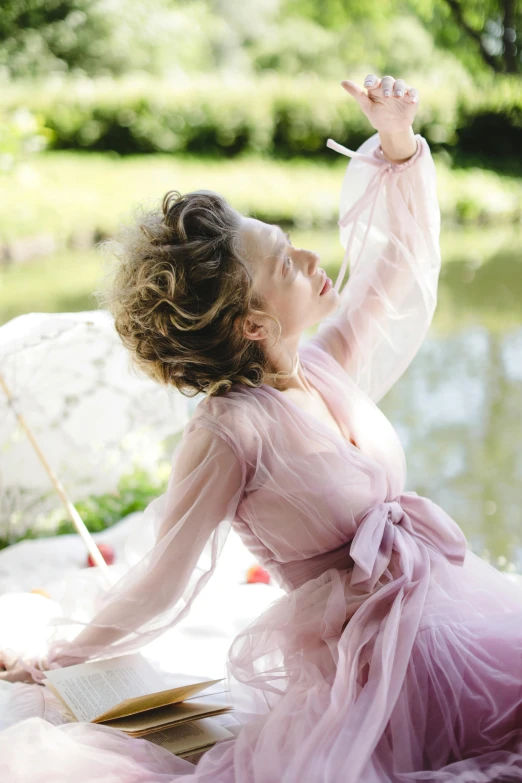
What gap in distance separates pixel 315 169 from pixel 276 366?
1118 centimetres

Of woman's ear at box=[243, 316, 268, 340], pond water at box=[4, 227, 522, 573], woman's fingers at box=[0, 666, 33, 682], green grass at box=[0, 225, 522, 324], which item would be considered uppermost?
woman's ear at box=[243, 316, 268, 340]

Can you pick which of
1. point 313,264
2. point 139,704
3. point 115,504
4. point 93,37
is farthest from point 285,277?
point 93,37

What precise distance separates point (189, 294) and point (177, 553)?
44 cm

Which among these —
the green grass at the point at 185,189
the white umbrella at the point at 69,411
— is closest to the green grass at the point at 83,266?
the green grass at the point at 185,189

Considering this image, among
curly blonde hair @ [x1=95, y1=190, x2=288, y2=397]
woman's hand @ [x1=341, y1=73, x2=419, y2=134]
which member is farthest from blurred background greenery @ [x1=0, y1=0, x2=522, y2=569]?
woman's hand @ [x1=341, y1=73, x2=419, y2=134]

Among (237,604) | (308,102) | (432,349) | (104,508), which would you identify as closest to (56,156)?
(308,102)

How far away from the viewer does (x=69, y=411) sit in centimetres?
295

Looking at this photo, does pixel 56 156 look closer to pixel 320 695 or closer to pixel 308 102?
pixel 308 102

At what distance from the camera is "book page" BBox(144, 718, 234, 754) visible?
152 centimetres

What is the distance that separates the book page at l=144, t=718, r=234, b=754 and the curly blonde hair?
605 millimetres

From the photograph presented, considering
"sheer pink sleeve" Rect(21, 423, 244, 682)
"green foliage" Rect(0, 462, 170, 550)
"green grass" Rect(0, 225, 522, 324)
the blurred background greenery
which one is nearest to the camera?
"sheer pink sleeve" Rect(21, 423, 244, 682)

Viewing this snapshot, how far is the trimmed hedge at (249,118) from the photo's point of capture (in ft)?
41.7

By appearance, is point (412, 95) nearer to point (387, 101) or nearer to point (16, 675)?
point (387, 101)

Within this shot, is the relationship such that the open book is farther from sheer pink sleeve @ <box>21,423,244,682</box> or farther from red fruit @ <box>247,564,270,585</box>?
red fruit @ <box>247,564,270,585</box>
